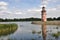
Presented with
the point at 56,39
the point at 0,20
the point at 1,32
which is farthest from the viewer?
the point at 0,20

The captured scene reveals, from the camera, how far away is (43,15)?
66438 millimetres

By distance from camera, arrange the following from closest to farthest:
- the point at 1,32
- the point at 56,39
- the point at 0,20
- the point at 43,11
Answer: the point at 56,39 < the point at 1,32 < the point at 43,11 < the point at 0,20

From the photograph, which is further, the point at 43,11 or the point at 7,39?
the point at 43,11

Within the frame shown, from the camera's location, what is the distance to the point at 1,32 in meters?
28.8

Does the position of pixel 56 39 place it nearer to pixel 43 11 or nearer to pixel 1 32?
pixel 1 32

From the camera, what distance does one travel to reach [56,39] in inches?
880

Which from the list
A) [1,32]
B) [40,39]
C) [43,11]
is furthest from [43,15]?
[40,39]

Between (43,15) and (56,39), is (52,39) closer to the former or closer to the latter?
(56,39)

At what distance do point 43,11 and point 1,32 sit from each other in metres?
38.1

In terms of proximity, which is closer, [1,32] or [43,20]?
[1,32]

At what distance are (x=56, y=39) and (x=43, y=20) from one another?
148 feet

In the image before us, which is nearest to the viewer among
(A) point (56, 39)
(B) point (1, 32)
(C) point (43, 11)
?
(A) point (56, 39)

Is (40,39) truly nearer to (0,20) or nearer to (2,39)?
(2,39)

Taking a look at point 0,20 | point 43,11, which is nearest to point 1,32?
point 43,11
